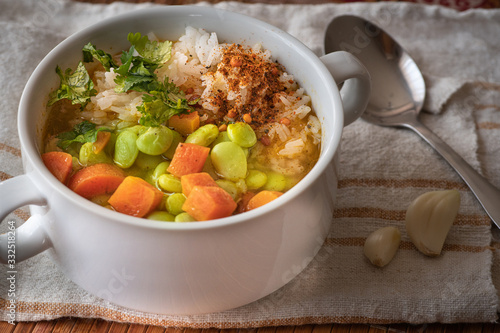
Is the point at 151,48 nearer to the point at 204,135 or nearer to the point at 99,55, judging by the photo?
the point at 99,55

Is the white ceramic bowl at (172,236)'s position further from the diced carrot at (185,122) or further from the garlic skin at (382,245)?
the diced carrot at (185,122)

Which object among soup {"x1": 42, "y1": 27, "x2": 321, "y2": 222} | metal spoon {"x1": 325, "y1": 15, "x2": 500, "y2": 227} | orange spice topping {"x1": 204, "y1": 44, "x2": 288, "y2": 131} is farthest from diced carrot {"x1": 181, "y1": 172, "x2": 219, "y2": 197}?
metal spoon {"x1": 325, "y1": 15, "x2": 500, "y2": 227}

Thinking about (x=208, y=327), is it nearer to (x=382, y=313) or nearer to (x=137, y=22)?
(x=382, y=313)

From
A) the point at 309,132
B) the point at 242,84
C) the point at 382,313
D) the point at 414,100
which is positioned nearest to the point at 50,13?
the point at 242,84

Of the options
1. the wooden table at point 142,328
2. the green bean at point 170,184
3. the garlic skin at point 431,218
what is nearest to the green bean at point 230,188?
the green bean at point 170,184

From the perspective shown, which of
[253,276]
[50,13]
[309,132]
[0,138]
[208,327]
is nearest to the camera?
[253,276]

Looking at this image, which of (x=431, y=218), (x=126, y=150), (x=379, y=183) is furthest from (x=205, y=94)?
(x=431, y=218)

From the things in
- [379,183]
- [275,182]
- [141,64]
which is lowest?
[379,183]

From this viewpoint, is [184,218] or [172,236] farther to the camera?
[184,218]
